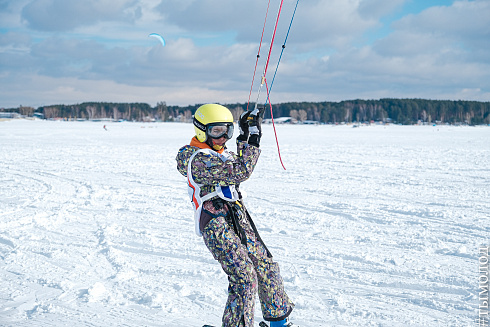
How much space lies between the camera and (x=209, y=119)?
3121mm

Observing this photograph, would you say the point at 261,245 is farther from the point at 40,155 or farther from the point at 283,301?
the point at 40,155

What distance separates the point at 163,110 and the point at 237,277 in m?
117

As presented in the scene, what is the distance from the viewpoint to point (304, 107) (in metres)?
141

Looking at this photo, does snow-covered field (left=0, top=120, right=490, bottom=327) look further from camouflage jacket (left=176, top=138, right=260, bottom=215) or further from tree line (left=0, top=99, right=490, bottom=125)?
tree line (left=0, top=99, right=490, bottom=125)

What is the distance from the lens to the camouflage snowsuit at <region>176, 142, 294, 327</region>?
2986 mm

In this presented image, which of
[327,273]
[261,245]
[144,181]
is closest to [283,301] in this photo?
[261,245]

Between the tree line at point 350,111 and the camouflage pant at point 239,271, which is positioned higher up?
the tree line at point 350,111

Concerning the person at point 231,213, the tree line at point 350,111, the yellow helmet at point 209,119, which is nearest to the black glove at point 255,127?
the person at point 231,213

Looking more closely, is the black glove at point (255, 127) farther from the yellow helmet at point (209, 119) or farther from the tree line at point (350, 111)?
the tree line at point (350, 111)

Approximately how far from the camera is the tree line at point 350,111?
130 m

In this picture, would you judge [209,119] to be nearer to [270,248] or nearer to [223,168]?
[223,168]

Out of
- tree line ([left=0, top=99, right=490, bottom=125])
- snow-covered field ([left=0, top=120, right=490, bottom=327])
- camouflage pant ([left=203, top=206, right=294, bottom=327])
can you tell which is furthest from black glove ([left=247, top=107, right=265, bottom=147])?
tree line ([left=0, top=99, right=490, bottom=125])

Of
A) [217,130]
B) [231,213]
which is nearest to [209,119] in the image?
[217,130]

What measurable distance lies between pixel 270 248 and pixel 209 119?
127 inches
